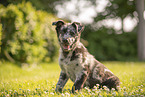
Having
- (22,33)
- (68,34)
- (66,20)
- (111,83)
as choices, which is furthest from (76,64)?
(66,20)

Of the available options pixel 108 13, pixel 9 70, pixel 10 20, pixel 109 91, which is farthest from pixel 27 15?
pixel 108 13

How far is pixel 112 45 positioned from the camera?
17.6m

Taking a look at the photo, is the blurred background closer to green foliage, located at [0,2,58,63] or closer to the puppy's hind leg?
green foliage, located at [0,2,58,63]

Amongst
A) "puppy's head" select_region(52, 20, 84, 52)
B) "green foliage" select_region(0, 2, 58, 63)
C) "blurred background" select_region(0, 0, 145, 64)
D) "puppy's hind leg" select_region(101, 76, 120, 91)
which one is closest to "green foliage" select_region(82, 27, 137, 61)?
"blurred background" select_region(0, 0, 145, 64)

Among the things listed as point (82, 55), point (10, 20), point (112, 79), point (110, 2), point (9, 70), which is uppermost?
point (110, 2)

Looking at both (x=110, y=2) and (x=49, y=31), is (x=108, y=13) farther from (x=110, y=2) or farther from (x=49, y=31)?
(x=49, y=31)

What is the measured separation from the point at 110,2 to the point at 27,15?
933 cm

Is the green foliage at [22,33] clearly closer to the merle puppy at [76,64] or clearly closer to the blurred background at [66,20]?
the blurred background at [66,20]

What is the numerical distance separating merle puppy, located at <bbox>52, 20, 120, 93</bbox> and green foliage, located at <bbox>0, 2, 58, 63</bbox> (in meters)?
7.01

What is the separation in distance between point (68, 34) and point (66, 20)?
40.9 ft

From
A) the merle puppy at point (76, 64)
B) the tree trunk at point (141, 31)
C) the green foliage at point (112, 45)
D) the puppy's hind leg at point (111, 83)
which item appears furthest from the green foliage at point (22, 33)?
the tree trunk at point (141, 31)

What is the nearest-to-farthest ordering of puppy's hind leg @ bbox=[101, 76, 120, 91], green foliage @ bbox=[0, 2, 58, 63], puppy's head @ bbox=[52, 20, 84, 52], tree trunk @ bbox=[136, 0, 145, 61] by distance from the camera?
puppy's head @ bbox=[52, 20, 84, 52], puppy's hind leg @ bbox=[101, 76, 120, 91], green foliage @ bbox=[0, 2, 58, 63], tree trunk @ bbox=[136, 0, 145, 61]

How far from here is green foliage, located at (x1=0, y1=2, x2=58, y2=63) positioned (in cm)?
1038

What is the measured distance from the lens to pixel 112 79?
434 centimetres
